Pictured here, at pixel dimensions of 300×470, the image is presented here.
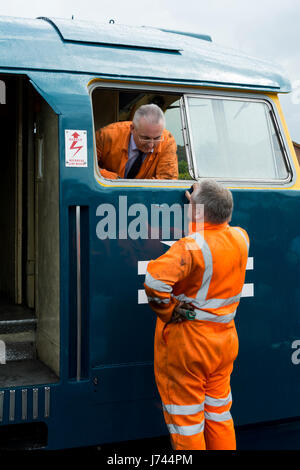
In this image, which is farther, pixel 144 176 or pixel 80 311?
pixel 144 176

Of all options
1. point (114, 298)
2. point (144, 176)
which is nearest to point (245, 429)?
point (114, 298)

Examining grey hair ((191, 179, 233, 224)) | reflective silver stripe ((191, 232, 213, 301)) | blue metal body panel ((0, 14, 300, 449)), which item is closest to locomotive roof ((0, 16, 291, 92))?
blue metal body panel ((0, 14, 300, 449))

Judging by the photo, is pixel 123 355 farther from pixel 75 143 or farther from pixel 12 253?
pixel 12 253

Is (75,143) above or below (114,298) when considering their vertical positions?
above

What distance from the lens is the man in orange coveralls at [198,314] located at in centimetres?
288

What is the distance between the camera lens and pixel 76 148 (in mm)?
3096

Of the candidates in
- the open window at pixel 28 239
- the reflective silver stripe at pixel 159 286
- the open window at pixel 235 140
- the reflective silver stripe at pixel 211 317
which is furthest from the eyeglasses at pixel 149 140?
the reflective silver stripe at pixel 211 317

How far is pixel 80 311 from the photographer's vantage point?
3.14 metres

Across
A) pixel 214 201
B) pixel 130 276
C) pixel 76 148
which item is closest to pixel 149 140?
pixel 76 148

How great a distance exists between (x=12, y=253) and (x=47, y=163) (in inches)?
50.8

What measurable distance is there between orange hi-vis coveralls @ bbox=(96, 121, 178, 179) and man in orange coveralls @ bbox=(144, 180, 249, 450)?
54 centimetres

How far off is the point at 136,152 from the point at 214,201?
2.74 ft

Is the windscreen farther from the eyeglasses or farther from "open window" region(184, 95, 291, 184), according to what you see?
the eyeglasses

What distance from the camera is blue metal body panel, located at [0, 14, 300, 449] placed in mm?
3105
